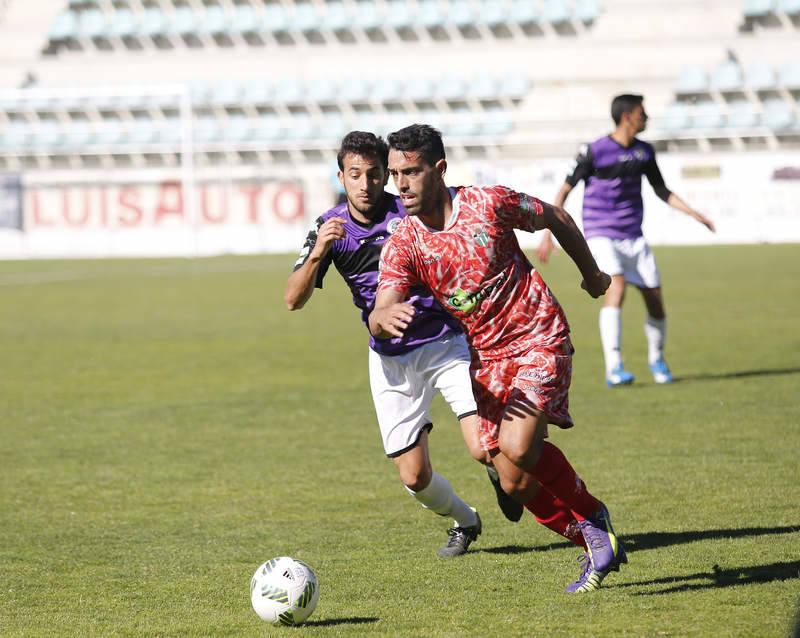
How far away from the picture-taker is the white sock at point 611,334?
9461 mm

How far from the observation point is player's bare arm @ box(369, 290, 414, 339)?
371 centimetres

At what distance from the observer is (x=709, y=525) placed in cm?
521

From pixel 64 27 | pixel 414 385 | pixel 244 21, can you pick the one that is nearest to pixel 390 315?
pixel 414 385

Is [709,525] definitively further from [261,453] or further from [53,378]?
[53,378]

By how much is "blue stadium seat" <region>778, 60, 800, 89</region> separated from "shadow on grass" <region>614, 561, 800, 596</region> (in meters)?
29.0

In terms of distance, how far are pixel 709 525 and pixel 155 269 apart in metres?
21.9

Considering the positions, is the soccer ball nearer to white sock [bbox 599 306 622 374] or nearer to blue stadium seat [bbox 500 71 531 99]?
white sock [bbox 599 306 622 374]

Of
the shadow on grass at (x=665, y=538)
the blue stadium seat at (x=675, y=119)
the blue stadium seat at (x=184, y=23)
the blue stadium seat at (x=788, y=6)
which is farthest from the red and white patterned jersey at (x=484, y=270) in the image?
the blue stadium seat at (x=184, y=23)

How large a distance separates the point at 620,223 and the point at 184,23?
2950 centimetres

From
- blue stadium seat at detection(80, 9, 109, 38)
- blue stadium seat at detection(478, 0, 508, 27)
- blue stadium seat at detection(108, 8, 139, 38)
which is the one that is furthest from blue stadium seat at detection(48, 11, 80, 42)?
blue stadium seat at detection(478, 0, 508, 27)

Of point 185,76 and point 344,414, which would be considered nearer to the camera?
point 344,414

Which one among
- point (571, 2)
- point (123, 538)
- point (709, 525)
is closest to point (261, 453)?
point (123, 538)

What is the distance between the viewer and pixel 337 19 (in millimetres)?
35531

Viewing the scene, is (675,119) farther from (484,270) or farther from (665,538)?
(484,270)
